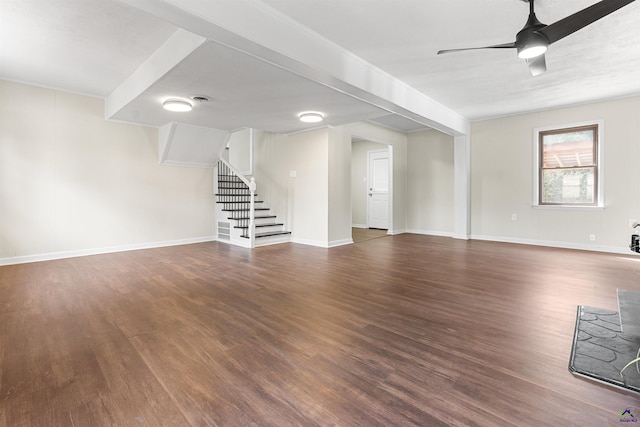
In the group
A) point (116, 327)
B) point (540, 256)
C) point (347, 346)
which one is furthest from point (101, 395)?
point (540, 256)

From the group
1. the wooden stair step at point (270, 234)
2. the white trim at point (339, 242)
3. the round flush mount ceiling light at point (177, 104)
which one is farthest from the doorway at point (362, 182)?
the round flush mount ceiling light at point (177, 104)

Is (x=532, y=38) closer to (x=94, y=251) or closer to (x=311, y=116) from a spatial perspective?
(x=311, y=116)

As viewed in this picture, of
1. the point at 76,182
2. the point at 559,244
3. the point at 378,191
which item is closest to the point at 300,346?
the point at 76,182

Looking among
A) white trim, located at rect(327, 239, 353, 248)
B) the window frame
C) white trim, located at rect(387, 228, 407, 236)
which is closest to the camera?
the window frame

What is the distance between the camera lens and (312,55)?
287 cm

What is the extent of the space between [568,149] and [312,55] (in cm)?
542

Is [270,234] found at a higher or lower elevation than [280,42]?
lower

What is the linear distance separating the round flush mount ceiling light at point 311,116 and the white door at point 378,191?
13.0 ft

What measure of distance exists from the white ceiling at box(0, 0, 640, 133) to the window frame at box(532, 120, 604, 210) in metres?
0.56

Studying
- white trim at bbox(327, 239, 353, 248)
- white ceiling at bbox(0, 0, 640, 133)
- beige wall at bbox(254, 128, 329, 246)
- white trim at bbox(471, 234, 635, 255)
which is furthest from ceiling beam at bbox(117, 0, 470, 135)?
white trim at bbox(471, 234, 635, 255)

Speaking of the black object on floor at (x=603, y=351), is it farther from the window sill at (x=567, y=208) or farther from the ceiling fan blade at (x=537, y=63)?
the window sill at (x=567, y=208)

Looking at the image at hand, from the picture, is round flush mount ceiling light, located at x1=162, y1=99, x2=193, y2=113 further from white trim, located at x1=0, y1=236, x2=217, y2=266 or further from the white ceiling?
white trim, located at x1=0, y1=236, x2=217, y2=266

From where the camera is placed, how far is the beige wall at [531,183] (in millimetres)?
4957

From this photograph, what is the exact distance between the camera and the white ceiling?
2496mm
